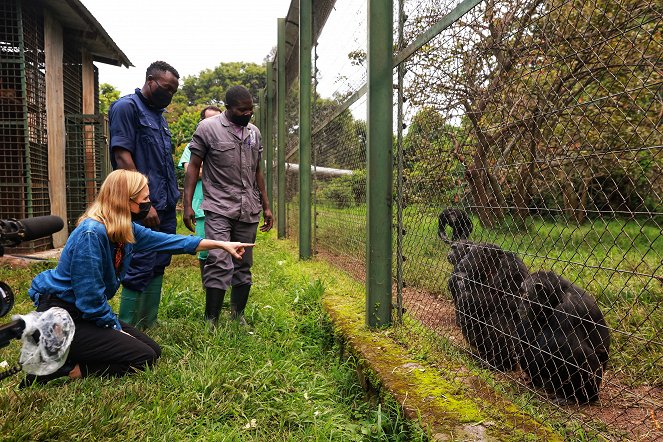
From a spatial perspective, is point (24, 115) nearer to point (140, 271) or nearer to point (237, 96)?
point (237, 96)

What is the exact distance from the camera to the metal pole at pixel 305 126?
638cm

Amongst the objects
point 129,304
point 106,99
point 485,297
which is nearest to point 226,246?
point 129,304

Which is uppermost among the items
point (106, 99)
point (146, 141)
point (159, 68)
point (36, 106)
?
point (106, 99)

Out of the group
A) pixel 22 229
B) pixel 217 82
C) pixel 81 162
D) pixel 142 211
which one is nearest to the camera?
pixel 22 229

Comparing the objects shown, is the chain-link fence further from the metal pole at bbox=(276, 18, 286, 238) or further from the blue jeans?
the metal pole at bbox=(276, 18, 286, 238)

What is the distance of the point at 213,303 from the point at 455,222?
200 centimetres

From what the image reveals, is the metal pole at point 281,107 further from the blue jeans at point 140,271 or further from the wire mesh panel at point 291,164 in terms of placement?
the blue jeans at point 140,271

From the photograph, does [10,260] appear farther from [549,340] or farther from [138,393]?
[549,340]

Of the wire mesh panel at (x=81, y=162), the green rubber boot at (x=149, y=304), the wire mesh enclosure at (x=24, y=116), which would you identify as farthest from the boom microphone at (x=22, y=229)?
the wire mesh panel at (x=81, y=162)

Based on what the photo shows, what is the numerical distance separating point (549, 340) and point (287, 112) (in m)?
6.95

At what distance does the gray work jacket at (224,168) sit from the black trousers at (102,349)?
1.24m

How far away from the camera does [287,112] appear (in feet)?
28.7

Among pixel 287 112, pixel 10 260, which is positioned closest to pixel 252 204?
pixel 10 260

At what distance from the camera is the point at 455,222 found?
2635 millimetres
